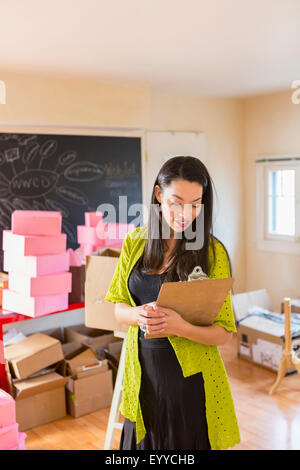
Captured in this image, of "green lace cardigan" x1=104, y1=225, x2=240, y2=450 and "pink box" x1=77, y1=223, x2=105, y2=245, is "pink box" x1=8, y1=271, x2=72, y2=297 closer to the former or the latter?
"pink box" x1=77, y1=223, x2=105, y2=245

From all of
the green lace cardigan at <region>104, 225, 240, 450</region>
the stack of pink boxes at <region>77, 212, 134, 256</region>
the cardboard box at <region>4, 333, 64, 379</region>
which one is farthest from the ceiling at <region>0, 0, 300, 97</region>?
the cardboard box at <region>4, 333, 64, 379</region>

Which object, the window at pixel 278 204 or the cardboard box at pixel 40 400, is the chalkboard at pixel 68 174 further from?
the window at pixel 278 204

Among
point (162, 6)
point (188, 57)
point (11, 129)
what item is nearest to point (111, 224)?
point (11, 129)

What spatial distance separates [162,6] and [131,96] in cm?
198

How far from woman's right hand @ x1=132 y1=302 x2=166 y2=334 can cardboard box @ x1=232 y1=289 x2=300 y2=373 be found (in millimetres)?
2688

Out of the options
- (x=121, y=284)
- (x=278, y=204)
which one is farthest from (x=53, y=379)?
(x=278, y=204)

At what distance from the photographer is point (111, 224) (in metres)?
3.79

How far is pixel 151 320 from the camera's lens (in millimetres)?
1436

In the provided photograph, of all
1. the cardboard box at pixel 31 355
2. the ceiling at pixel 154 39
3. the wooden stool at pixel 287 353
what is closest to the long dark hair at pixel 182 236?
the ceiling at pixel 154 39

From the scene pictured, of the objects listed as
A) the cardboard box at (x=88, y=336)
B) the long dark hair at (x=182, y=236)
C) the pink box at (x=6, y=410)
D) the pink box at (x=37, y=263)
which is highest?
the long dark hair at (x=182, y=236)

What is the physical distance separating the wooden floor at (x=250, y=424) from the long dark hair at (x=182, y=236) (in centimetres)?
188

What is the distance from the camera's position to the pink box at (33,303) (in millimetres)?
3301

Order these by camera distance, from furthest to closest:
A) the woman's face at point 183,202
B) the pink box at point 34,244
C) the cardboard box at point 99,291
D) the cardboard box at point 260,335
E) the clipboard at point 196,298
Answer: the cardboard box at point 260,335, the pink box at point 34,244, the cardboard box at point 99,291, the woman's face at point 183,202, the clipboard at point 196,298
